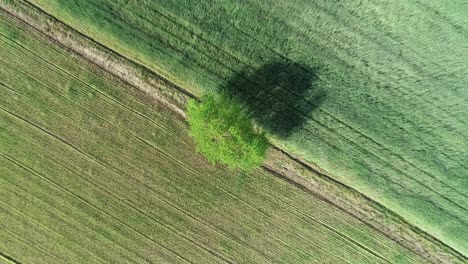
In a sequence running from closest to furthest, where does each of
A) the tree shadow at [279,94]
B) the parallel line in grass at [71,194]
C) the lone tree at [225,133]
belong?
the lone tree at [225,133]
the tree shadow at [279,94]
the parallel line in grass at [71,194]

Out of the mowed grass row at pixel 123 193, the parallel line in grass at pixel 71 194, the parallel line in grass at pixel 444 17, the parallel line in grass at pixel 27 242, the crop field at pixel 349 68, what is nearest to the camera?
the parallel line in grass at pixel 444 17

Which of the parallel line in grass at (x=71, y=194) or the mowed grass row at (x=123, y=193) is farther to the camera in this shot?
the parallel line in grass at (x=71, y=194)

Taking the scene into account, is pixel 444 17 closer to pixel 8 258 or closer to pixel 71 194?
pixel 71 194

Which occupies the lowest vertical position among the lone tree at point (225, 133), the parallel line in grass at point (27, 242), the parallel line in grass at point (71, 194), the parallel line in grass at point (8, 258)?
the parallel line in grass at point (8, 258)

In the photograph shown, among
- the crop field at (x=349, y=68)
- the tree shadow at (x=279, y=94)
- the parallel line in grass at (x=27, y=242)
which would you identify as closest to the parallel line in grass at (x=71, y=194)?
the parallel line in grass at (x=27, y=242)

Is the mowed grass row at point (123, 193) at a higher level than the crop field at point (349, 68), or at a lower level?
lower

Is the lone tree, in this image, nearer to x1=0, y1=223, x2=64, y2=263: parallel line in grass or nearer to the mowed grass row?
the mowed grass row

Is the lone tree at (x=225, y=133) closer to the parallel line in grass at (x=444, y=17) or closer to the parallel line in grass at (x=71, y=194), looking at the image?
the parallel line in grass at (x=71, y=194)
